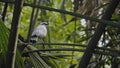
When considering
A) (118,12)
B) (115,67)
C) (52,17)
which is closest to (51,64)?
(115,67)

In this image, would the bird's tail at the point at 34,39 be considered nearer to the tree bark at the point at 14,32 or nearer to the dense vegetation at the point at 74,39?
the dense vegetation at the point at 74,39

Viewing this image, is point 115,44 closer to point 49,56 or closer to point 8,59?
point 49,56

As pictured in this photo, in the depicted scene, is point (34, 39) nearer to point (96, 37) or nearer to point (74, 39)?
point (74, 39)

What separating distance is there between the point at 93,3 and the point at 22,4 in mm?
619

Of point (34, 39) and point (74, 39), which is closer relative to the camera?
point (74, 39)

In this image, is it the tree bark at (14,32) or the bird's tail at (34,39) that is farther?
the bird's tail at (34,39)

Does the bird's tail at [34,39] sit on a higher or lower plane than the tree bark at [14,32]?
lower

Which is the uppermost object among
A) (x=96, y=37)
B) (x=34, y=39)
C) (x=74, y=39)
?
(x=96, y=37)

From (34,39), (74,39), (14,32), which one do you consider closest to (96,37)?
(14,32)

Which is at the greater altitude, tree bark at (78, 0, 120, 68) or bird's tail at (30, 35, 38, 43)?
tree bark at (78, 0, 120, 68)

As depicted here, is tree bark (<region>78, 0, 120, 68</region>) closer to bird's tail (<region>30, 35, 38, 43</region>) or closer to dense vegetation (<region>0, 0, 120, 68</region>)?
dense vegetation (<region>0, 0, 120, 68</region>)

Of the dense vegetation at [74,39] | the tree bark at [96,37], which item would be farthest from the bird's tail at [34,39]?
the tree bark at [96,37]

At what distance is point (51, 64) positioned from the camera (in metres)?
1.31

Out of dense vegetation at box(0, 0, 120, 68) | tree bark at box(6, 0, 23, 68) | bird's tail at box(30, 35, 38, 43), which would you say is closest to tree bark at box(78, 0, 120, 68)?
dense vegetation at box(0, 0, 120, 68)
